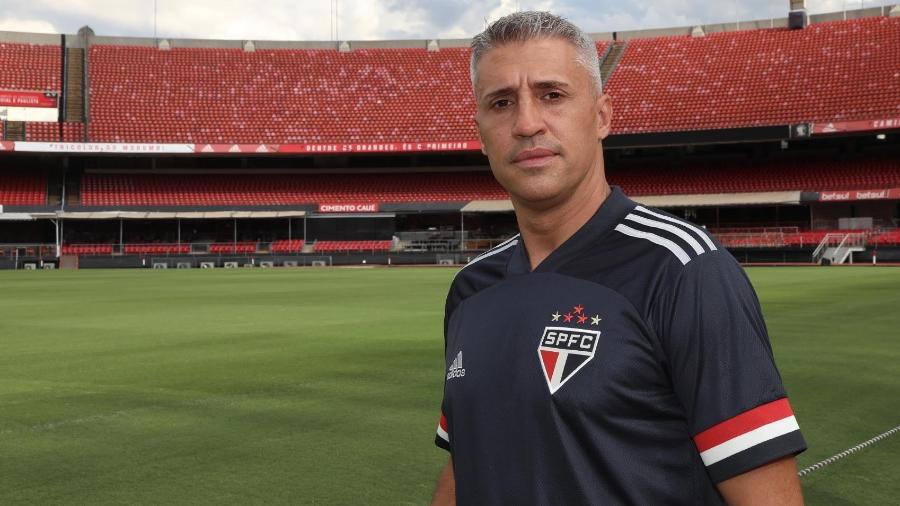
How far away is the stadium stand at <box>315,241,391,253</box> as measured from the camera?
52.0 m

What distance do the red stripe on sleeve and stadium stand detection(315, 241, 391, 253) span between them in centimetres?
5017

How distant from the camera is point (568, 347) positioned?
1900mm

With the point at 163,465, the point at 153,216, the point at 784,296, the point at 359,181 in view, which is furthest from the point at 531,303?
the point at 359,181

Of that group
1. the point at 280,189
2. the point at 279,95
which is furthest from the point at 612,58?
the point at 280,189

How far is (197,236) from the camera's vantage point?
2175 inches

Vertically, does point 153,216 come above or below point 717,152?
below

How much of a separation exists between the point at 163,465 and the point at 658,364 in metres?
4.54

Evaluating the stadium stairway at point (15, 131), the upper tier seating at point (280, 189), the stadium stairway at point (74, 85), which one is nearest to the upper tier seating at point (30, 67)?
the stadium stairway at point (74, 85)

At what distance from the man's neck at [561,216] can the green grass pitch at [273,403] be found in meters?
2.96

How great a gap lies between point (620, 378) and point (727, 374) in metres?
0.22

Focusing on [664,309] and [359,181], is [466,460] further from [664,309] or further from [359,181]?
[359,181]

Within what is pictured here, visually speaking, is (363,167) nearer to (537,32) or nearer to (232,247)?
(232,247)

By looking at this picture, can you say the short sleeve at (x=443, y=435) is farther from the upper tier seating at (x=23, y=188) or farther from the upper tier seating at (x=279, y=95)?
the upper tier seating at (x=23, y=188)

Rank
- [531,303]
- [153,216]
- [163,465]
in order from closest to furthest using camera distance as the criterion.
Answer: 1. [531,303]
2. [163,465]
3. [153,216]
